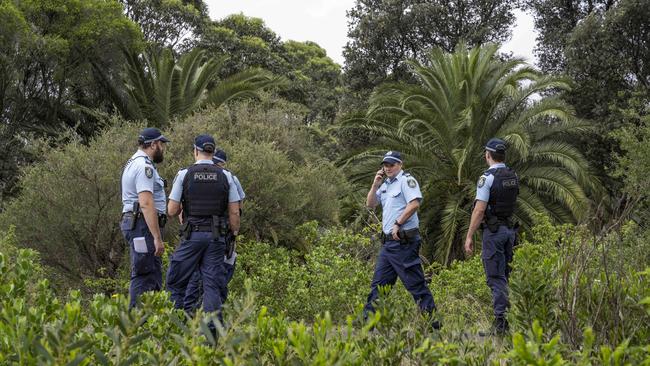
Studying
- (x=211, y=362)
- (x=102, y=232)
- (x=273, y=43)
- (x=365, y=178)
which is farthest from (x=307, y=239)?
(x=273, y=43)

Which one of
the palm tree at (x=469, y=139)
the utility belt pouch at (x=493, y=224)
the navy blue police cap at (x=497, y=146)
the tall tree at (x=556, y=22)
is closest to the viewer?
the utility belt pouch at (x=493, y=224)

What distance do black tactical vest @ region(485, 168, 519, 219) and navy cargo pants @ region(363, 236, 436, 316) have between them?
786mm

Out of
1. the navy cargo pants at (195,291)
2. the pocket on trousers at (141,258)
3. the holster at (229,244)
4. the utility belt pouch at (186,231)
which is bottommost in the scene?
the navy cargo pants at (195,291)

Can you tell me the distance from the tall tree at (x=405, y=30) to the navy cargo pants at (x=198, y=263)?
15738 millimetres

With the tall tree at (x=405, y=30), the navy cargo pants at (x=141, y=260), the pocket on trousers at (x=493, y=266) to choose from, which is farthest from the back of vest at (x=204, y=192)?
the tall tree at (x=405, y=30)

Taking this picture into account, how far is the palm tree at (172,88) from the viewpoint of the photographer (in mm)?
15727

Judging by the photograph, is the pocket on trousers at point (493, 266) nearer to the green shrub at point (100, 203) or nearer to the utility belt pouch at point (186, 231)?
the utility belt pouch at point (186, 231)

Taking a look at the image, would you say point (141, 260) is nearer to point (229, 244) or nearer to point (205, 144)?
point (229, 244)

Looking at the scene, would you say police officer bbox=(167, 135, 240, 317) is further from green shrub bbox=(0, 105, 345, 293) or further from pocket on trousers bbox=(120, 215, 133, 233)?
green shrub bbox=(0, 105, 345, 293)

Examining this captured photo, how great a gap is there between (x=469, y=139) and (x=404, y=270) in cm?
797

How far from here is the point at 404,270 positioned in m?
5.38

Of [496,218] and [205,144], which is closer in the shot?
[205,144]

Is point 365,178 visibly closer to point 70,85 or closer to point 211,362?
point 70,85

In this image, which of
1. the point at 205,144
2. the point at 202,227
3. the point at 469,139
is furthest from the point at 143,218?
the point at 469,139
